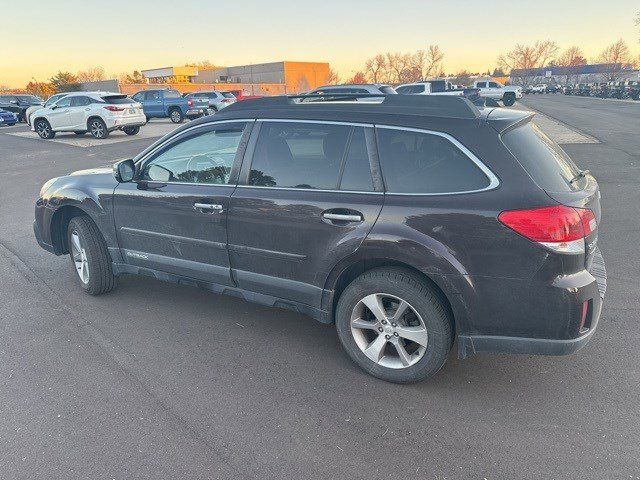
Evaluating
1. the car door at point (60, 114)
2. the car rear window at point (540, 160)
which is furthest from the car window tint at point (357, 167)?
the car door at point (60, 114)

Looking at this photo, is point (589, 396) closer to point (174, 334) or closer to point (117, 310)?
point (174, 334)

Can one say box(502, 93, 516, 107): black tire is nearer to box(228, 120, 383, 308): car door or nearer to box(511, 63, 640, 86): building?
box(228, 120, 383, 308): car door

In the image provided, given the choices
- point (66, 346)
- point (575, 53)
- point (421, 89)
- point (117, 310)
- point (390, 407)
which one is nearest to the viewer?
point (390, 407)

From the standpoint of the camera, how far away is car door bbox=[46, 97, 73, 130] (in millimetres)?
18891

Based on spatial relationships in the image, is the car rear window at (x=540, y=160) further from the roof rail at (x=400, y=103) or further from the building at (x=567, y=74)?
the building at (x=567, y=74)

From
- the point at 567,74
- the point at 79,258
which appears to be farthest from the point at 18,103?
the point at 567,74

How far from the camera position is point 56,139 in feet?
64.7

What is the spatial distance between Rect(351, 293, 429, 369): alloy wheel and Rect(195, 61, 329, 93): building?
76.0m

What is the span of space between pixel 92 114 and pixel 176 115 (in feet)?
26.4

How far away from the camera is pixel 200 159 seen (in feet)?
13.0

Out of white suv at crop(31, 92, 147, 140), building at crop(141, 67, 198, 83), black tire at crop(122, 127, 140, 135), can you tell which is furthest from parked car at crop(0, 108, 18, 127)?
building at crop(141, 67, 198, 83)

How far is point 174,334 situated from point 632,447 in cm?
316

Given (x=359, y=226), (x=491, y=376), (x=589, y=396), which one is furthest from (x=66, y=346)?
(x=589, y=396)

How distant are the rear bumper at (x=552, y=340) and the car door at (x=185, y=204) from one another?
1.88 meters
